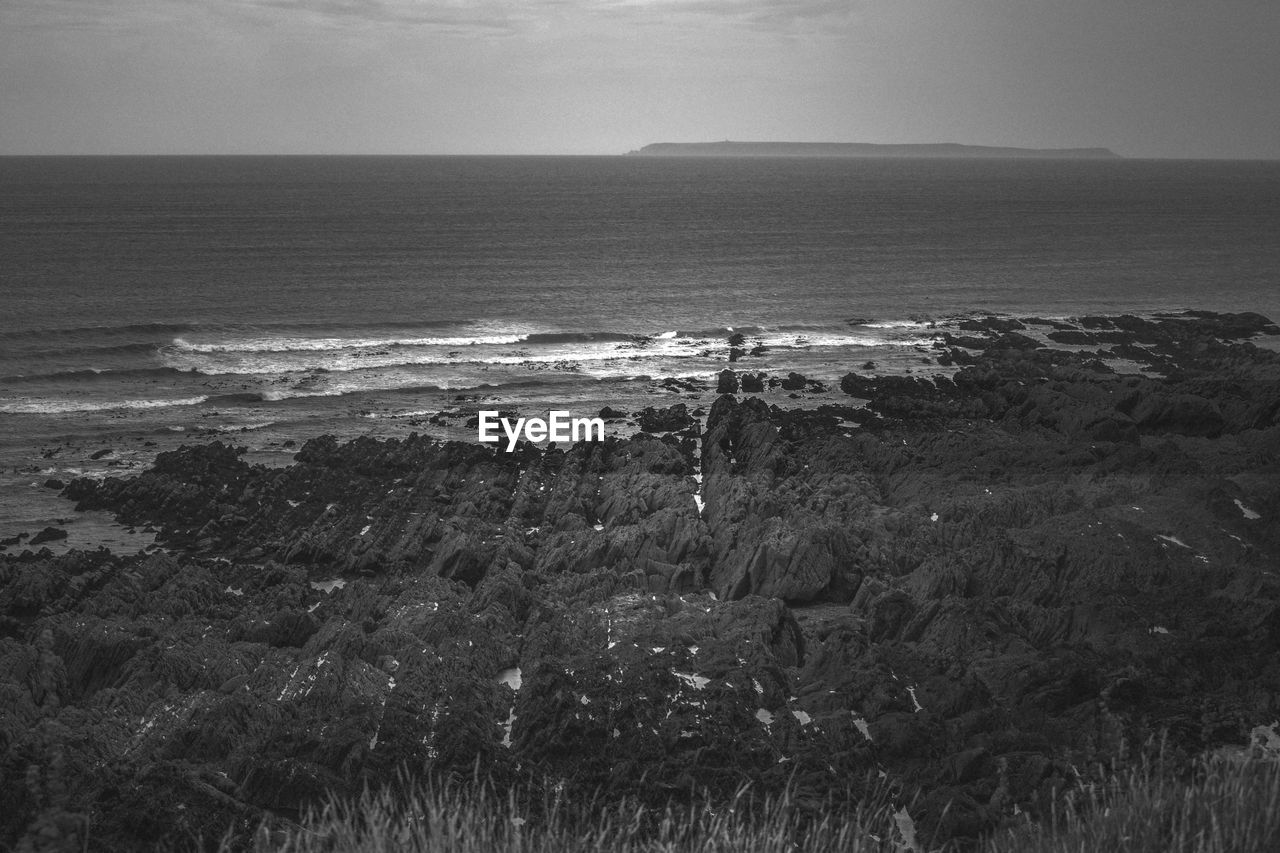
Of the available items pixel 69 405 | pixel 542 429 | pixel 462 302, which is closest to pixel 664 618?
pixel 542 429

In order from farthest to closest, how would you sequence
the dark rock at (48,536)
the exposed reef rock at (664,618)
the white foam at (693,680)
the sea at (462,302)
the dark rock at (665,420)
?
the sea at (462,302) < the dark rock at (665,420) < the dark rock at (48,536) < the white foam at (693,680) < the exposed reef rock at (664,618)

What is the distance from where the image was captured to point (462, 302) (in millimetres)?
62969

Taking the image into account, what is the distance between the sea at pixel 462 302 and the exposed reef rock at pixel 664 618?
6.76m

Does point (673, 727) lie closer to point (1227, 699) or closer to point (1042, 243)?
point (1227, 699)

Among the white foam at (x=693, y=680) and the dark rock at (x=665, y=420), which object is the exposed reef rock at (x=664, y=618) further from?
the dark rock at (x=665, y=420)

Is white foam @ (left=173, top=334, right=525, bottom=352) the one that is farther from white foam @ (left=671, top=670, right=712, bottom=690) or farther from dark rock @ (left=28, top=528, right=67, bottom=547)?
white foam @ (left=671, top=670, right=712, bottom=690)

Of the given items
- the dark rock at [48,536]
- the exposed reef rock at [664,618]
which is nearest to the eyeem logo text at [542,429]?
the exposed reef rock at [664,618]

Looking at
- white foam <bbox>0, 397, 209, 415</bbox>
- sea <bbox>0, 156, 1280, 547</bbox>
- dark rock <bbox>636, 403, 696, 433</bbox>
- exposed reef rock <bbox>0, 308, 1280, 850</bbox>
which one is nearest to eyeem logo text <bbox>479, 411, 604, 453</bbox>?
sea <bbox>0, 156, 1280, 547</bbox>

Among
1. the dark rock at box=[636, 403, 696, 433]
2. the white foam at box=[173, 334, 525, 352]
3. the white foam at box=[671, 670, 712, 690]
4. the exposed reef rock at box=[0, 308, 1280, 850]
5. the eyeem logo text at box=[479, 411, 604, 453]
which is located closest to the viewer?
the exposed reef rock at box=[0, 308, 1280, 850]

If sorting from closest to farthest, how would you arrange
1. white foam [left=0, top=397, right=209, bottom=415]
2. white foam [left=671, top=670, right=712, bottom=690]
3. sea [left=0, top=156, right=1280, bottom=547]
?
white foam [left=671, top=670, right=712, bottom=690], white foam [left=0, top=397, right=209, bottom=415], sea [left=0, top=156, right=1280, bottom=547]

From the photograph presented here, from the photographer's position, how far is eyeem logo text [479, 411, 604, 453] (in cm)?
3616

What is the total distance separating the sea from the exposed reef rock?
676 centimetres

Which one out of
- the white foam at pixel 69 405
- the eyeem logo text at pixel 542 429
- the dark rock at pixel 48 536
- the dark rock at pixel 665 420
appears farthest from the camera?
the white foam at pixel 69 405

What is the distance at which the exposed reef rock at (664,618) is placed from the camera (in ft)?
47.8
